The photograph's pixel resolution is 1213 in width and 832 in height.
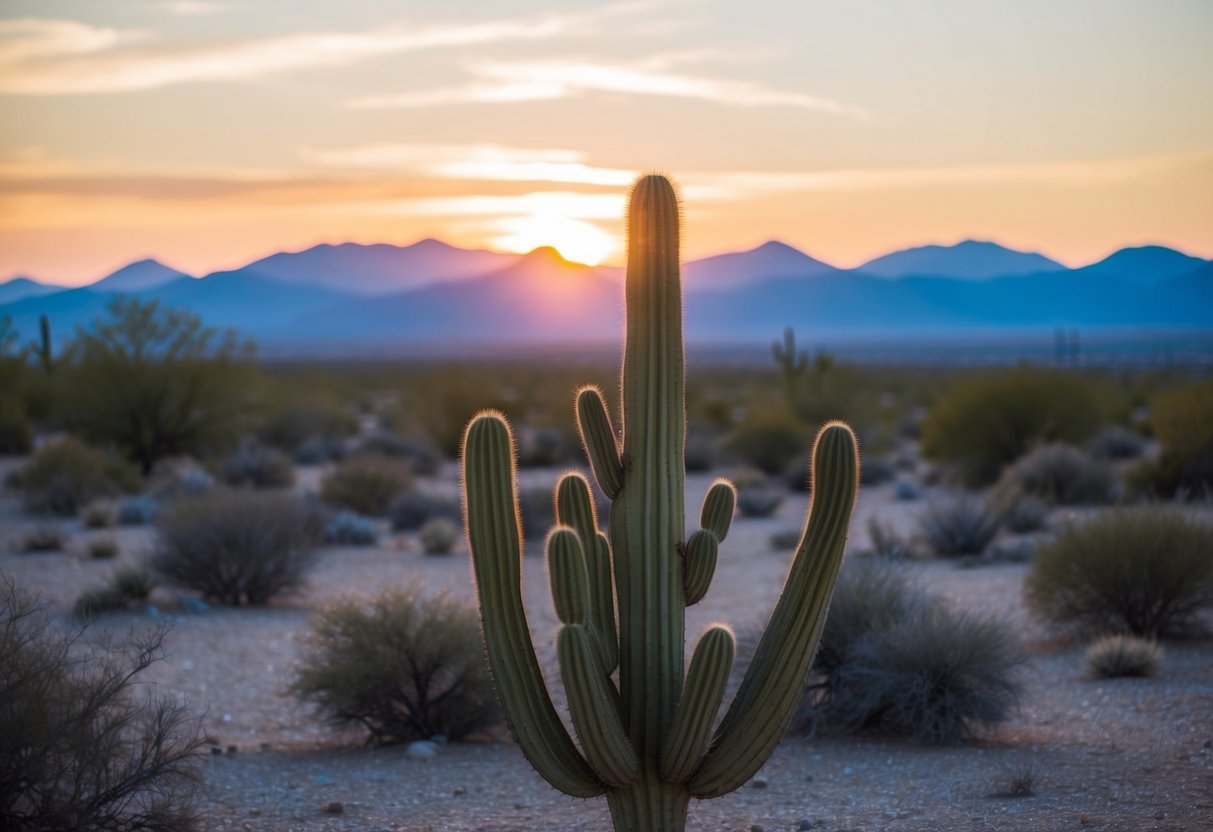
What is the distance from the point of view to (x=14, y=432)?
36.5 metres

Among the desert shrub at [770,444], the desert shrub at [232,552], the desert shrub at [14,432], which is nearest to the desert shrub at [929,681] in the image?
the desert shrub at [232,552]

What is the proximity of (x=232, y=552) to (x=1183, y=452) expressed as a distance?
18.1m

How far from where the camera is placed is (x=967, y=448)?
97.6ft

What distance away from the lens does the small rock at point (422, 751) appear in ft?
32.4

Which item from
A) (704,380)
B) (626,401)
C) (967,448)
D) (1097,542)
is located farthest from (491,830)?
(704,380)

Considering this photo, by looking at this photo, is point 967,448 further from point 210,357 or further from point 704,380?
point 704,380

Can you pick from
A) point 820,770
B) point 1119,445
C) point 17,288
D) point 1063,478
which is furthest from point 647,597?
point 17,288

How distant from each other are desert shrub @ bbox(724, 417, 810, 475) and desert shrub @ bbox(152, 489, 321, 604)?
19.1 m

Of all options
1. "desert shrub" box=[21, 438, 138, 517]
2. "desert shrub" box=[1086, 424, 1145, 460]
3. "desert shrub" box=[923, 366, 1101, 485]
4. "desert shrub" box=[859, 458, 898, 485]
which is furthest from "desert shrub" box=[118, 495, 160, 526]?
"desert shrub" box=[1086, 424, 1145, 460]

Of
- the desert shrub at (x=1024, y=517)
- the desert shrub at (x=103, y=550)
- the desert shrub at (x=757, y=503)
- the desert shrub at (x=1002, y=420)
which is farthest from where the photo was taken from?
the desert shrub at (x=1002, y=420)

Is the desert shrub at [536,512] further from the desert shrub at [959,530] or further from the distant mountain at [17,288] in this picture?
the distant mountain at [17,288]

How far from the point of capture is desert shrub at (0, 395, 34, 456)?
36.4 m

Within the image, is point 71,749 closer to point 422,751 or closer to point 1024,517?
point 422,751

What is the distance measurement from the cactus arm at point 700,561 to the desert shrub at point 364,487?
19819mm
